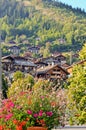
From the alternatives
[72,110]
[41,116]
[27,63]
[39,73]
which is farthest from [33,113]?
[27,63]

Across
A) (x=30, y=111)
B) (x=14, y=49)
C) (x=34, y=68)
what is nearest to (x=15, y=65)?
(x=34, y=68)

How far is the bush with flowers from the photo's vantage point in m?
10.5

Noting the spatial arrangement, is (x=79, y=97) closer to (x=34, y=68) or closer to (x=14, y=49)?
(x=34, y=68)

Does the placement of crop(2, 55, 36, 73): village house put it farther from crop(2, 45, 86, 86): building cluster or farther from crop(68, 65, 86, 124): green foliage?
crop(68, 65, 86, 124): green foliage

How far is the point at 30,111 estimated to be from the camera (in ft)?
34.8

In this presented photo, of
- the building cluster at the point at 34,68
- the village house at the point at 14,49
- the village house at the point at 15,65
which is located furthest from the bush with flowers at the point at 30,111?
the village house at the point at 14,49

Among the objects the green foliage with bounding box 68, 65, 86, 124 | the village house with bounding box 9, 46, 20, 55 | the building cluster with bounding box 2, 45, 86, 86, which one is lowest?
the building cluster with bounding box 2, 45, 86, 86

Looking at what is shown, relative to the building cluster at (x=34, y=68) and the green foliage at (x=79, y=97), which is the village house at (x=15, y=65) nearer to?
the building cluster at (x=34, y=68)

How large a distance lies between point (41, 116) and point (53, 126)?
42 cm

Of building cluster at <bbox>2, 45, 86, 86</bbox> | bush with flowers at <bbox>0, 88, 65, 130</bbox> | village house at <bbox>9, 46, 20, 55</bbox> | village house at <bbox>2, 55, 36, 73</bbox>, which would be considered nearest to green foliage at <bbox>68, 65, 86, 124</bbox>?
bush with flowers at <bbox>0, 88, 65, 130</bbox>

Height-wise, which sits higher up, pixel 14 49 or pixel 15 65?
pixel 14 49

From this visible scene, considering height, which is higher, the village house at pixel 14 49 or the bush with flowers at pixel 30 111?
the village house at pixel 14 49

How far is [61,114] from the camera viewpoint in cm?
1109

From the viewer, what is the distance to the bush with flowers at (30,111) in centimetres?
1053
